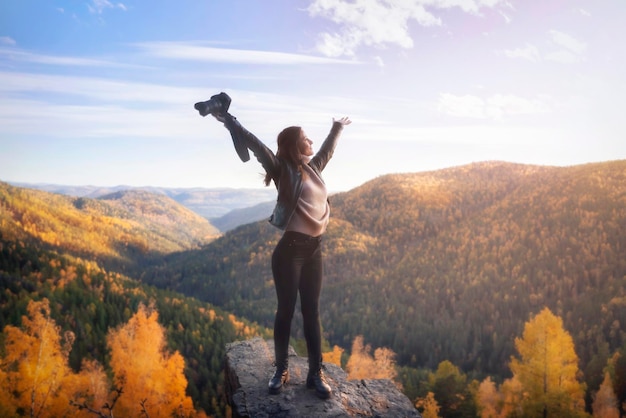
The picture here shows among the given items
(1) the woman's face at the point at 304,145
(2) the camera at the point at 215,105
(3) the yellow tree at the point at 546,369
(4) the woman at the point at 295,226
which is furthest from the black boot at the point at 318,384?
(3) the yellow tree at the point at 546,369

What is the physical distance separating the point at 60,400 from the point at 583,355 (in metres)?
108

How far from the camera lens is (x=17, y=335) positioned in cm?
3788

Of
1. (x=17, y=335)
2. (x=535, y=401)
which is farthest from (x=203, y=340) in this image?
(x=535, y=401)

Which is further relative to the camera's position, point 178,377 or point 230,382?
point 178,377

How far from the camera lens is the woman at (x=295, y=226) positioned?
19.4 feet

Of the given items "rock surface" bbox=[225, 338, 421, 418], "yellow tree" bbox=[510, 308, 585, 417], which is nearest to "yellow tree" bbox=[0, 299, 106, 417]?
"rock surface" bbox=[225, 338, 421, 418]

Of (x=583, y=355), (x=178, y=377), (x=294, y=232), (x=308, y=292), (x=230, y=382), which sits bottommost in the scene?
(x=583, y=355)

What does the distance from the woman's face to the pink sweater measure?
20 centimetres

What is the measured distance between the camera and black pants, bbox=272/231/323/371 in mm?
6100

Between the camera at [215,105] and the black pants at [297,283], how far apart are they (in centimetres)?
204

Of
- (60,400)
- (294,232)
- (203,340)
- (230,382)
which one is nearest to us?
(294,232)

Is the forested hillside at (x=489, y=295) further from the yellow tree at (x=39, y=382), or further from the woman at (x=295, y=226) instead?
the woman at (x=295, y=226)

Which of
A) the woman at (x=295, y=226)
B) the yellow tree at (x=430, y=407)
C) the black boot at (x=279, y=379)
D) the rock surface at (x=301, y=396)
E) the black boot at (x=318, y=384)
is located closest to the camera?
the woman at (x=295, y=226)

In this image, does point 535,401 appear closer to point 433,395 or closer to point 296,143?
point 433,395
